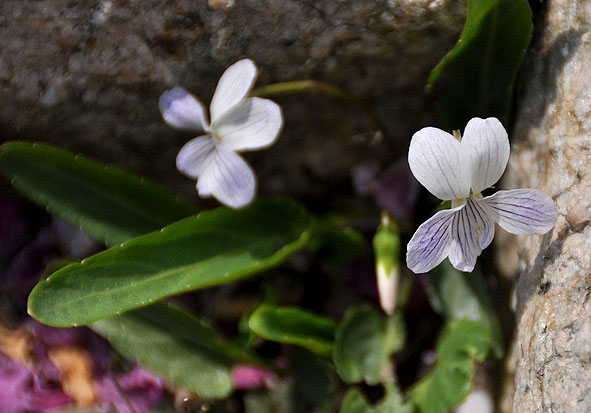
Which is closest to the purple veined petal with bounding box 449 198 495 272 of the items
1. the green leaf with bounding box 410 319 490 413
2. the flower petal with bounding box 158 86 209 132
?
the green leaf with bounding box 410 319 490 413

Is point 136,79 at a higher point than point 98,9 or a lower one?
lower

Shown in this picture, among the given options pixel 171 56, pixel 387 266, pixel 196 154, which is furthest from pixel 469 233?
pixel 171 56

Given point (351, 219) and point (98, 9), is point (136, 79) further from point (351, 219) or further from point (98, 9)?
point (351, 219)

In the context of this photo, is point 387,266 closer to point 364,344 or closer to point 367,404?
point 364,344

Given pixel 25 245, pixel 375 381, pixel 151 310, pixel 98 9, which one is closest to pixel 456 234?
pixel 375 381

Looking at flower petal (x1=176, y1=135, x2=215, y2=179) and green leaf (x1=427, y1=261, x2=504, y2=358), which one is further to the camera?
green leaf (x1=427, y1=261, x2=504, y2=358)

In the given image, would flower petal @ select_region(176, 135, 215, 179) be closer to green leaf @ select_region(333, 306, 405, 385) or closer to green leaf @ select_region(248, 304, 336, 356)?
green leaf @ select_region(248, 304, 336, 356)

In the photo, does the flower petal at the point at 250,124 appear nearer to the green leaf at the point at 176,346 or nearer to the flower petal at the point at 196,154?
the flower petal at the point at 196,154
